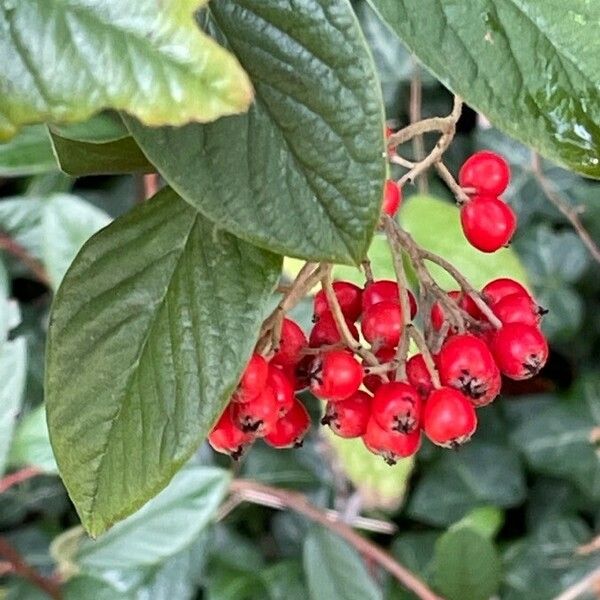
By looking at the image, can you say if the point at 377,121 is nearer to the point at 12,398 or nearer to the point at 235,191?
the point at 235,191

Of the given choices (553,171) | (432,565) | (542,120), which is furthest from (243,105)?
(553,171)

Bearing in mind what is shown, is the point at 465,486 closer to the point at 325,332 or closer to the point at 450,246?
the point at 450,246

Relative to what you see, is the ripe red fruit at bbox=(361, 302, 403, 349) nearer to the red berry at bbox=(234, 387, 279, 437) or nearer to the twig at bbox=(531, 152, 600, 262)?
the red berry at bbox=(234, 387, 279, 437)

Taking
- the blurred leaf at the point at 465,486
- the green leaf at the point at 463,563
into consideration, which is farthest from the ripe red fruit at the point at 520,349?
the blurred leaf at the point at 465,486

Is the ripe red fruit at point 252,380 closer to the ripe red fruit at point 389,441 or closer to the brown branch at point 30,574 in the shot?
the ripe red fruit at point 389,441

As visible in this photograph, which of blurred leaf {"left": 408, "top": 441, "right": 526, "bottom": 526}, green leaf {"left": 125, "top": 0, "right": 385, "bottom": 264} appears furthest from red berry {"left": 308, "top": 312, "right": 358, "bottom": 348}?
blurred leaf {"left": 408, "top": 441, "right": 526, "bottom": 526}

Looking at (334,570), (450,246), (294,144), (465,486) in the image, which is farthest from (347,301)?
(465,486)
